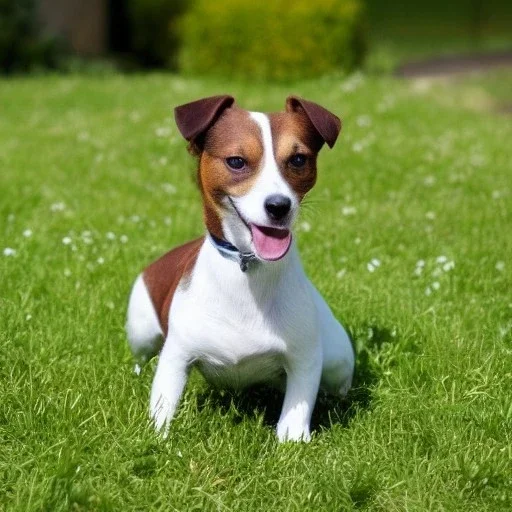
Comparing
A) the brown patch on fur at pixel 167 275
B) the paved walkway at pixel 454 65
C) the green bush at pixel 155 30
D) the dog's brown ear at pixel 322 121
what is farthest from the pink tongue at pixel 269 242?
the green bush at pixel 155 30

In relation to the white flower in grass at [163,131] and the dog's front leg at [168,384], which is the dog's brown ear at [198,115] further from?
the white flower in grass at [163,131]

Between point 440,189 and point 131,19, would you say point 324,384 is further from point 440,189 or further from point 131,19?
point 131,19

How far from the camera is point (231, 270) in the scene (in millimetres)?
3924

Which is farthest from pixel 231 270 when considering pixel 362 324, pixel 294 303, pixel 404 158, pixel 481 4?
pixel 481 4

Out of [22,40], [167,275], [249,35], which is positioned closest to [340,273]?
[167,275]

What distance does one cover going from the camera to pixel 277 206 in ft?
11.7

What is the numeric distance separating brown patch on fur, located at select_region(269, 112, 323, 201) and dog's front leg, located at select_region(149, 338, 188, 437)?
2.73 feet

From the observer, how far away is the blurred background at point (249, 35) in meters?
16.3

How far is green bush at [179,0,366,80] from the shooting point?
53.3 feet

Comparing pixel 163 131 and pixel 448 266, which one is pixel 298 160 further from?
pixel 163 131

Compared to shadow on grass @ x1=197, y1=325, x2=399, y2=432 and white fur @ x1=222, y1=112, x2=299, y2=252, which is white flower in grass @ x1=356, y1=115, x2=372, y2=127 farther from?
white fur @ x1=222, y1=112, x2=299, y2=252

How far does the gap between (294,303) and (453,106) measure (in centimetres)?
1046

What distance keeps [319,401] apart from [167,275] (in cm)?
93

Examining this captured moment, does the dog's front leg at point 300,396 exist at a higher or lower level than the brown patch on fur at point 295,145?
lower
